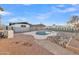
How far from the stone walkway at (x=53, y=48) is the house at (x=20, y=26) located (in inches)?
5.9

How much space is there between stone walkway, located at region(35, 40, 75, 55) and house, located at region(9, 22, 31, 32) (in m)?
0.15

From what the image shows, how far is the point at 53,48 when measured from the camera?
1.49m

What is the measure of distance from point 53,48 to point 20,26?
35cm

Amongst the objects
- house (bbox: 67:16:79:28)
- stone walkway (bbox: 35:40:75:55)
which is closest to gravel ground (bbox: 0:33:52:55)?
stone walkway (bbox: 35:40:75:55)

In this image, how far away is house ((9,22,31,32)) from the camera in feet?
4.90

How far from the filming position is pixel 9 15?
58.6 inches

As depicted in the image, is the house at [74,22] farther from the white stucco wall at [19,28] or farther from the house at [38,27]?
the white stucco wall at [19,28]

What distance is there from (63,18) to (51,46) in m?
0.27

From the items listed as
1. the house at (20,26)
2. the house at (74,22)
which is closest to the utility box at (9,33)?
the house at (20,26)

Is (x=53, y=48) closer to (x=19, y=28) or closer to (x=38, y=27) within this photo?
(x=38, y=27)

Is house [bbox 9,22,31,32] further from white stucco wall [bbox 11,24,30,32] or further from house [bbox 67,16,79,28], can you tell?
house [bbox 67,16,79,28]

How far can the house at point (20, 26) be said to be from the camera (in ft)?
4.90

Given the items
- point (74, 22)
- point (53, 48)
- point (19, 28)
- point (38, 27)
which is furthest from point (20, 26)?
point (74, 22)

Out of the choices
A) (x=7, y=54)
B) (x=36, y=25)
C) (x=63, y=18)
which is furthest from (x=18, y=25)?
(x=63, y=18)
